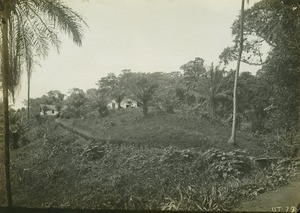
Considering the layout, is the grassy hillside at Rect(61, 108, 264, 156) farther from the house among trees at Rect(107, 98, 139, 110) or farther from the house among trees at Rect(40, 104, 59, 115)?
the house among trees at Rect(40, 104, 59, 115)

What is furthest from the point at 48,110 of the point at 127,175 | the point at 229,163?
the point at 229,163

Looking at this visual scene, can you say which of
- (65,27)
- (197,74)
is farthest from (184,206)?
(65,27)

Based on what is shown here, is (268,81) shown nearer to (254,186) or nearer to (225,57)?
(225,57)

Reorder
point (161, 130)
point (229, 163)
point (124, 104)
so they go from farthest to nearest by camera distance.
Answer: point (124, 104)
point (161, 130)
point (229, 163)

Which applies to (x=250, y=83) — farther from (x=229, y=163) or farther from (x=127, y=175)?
(x=127, y=175)

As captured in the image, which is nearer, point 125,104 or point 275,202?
point 275,202

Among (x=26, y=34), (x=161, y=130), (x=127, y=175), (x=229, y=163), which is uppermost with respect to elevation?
(x=26, y=34)
